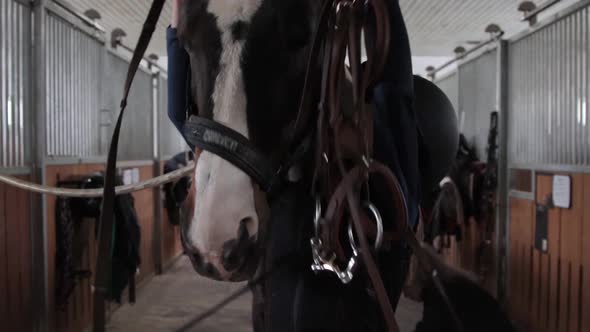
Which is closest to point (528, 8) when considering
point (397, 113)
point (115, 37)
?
point (397, 113)

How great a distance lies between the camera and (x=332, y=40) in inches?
39.3

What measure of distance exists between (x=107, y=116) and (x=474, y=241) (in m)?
3.18

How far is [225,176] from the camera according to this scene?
92 cm

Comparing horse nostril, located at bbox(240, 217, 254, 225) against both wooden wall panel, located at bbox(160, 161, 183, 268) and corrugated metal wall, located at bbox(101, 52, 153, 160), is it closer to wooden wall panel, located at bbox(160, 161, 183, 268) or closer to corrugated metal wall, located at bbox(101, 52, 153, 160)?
corrugated metal wall, located at bbox(101, 52, 153, 160)

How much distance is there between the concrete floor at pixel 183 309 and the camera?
11.6ft

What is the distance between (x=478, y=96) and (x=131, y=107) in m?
3.10

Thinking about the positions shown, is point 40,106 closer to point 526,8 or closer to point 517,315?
point 526,8

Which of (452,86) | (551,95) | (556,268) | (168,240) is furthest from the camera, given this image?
(168,240)

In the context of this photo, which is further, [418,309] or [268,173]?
[418,309]

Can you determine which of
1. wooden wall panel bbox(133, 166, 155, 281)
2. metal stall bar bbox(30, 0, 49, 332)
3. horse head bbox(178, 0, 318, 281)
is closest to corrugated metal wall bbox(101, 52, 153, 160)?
wooden wall panel bbox(133, 166, 155, 281)

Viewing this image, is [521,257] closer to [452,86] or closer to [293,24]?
[452,86]

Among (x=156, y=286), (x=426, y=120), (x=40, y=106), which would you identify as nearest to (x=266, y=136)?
(x=426, y=120)

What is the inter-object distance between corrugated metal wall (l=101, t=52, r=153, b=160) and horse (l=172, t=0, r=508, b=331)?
8.77ft

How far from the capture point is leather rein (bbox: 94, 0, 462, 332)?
3.09 feet
